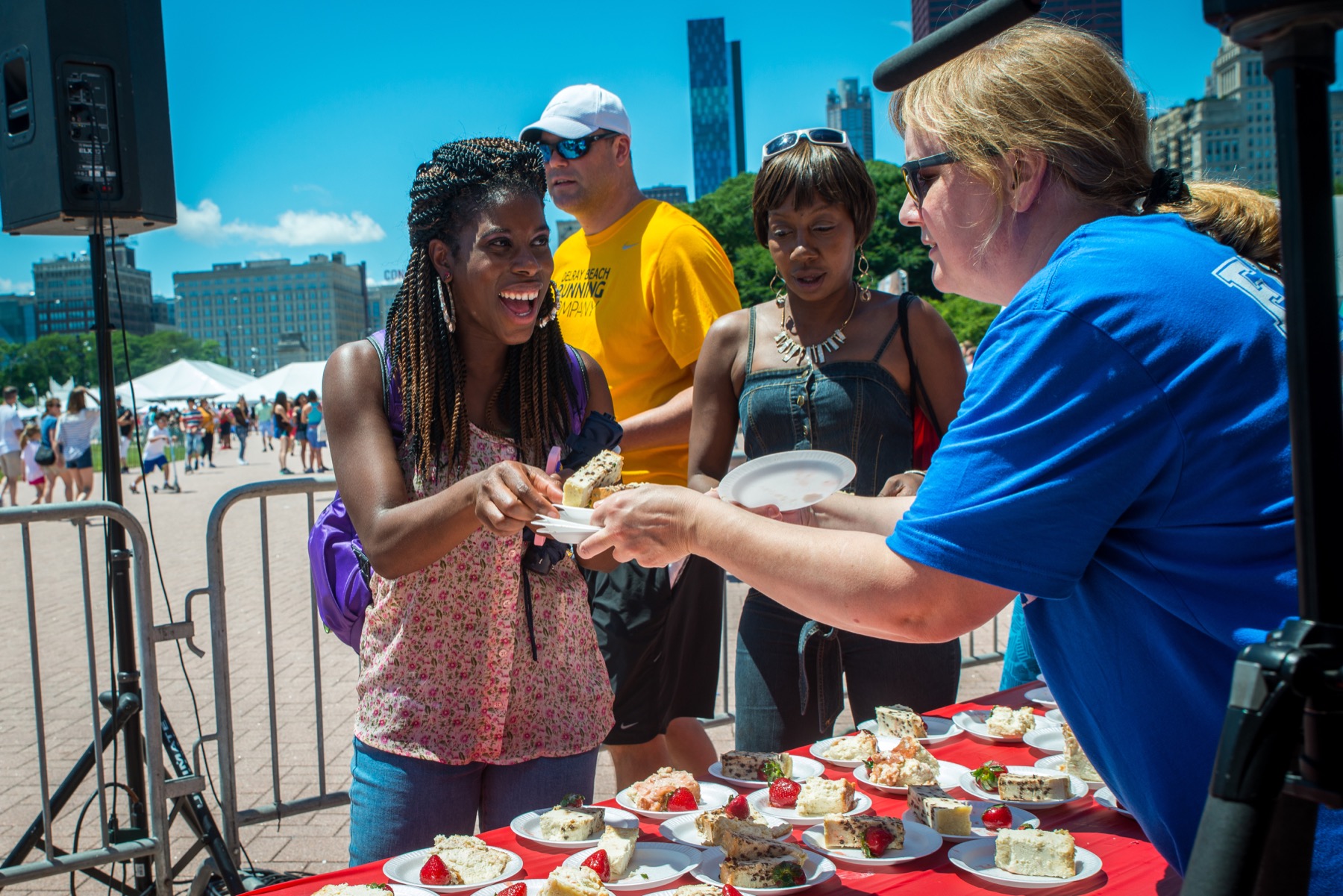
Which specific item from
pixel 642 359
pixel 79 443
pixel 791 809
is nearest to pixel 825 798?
pixel 791 809

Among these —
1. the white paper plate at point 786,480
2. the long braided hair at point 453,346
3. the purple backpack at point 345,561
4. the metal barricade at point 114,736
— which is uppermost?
the long braided hair at point 453,346

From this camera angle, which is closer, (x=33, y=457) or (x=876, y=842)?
(x=876, y=842)

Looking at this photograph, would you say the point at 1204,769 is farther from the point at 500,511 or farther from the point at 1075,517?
the point at 500,511

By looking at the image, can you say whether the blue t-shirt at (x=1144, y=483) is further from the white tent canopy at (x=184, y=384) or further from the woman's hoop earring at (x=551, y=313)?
the white tent canopy at (x=184, y=384)

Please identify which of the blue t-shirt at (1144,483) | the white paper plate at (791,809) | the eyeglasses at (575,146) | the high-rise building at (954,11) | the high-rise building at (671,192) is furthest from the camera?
the high-rise building at (671,192)

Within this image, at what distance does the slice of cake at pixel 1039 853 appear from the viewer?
176 cm

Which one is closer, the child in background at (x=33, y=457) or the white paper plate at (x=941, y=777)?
the white paper plate at (x=941, y=777)

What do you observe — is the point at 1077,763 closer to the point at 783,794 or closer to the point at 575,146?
the point at 783,794

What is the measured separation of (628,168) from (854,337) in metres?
1.45

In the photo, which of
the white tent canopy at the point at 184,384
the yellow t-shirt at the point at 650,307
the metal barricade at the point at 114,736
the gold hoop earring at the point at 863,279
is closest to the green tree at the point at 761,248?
the white tent canopy at the point at 184,384

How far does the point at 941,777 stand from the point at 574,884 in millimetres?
986

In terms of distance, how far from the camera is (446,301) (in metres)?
2.57

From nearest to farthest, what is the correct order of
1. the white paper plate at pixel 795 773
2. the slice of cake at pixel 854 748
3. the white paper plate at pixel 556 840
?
the white paper plate at pixel 556 840
the white paper plate at pixel 795 773
the slice of cake at pixel 854 748

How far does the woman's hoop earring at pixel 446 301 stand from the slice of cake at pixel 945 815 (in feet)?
5.05
